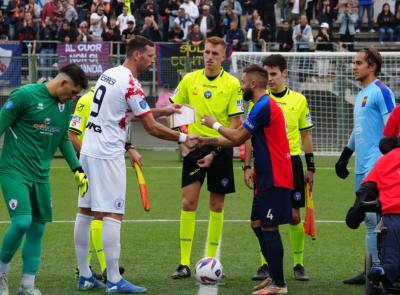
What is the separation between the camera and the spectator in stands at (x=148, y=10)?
2955cm

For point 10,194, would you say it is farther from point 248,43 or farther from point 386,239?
point 248,43

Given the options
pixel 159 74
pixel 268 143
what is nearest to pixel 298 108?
pixel 268 143

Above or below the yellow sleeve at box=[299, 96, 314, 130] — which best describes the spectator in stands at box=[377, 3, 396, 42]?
above

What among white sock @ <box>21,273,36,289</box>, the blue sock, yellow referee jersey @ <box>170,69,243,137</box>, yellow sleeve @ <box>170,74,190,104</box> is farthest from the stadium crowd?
→ white sock @ <box>21,273,36,289</box>

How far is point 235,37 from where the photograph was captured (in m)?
28.2

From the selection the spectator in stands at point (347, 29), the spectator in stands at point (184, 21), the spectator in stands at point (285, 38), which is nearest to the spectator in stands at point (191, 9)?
the spectator in stands at point (184, 21)

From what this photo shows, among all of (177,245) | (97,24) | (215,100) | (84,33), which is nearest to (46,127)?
(215,100)

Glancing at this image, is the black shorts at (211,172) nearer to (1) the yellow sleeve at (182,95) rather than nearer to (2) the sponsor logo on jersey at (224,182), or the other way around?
(2) the sponsor logo on jersey at (224,182)

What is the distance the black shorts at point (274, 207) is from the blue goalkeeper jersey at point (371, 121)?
3.15ft

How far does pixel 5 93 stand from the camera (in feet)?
82.9

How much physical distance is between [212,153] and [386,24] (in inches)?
827

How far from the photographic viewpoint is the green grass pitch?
963cm

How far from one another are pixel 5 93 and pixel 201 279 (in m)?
16.8

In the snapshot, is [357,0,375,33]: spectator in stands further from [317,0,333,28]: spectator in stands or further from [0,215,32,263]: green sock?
[0,215,32,263]: green sock
